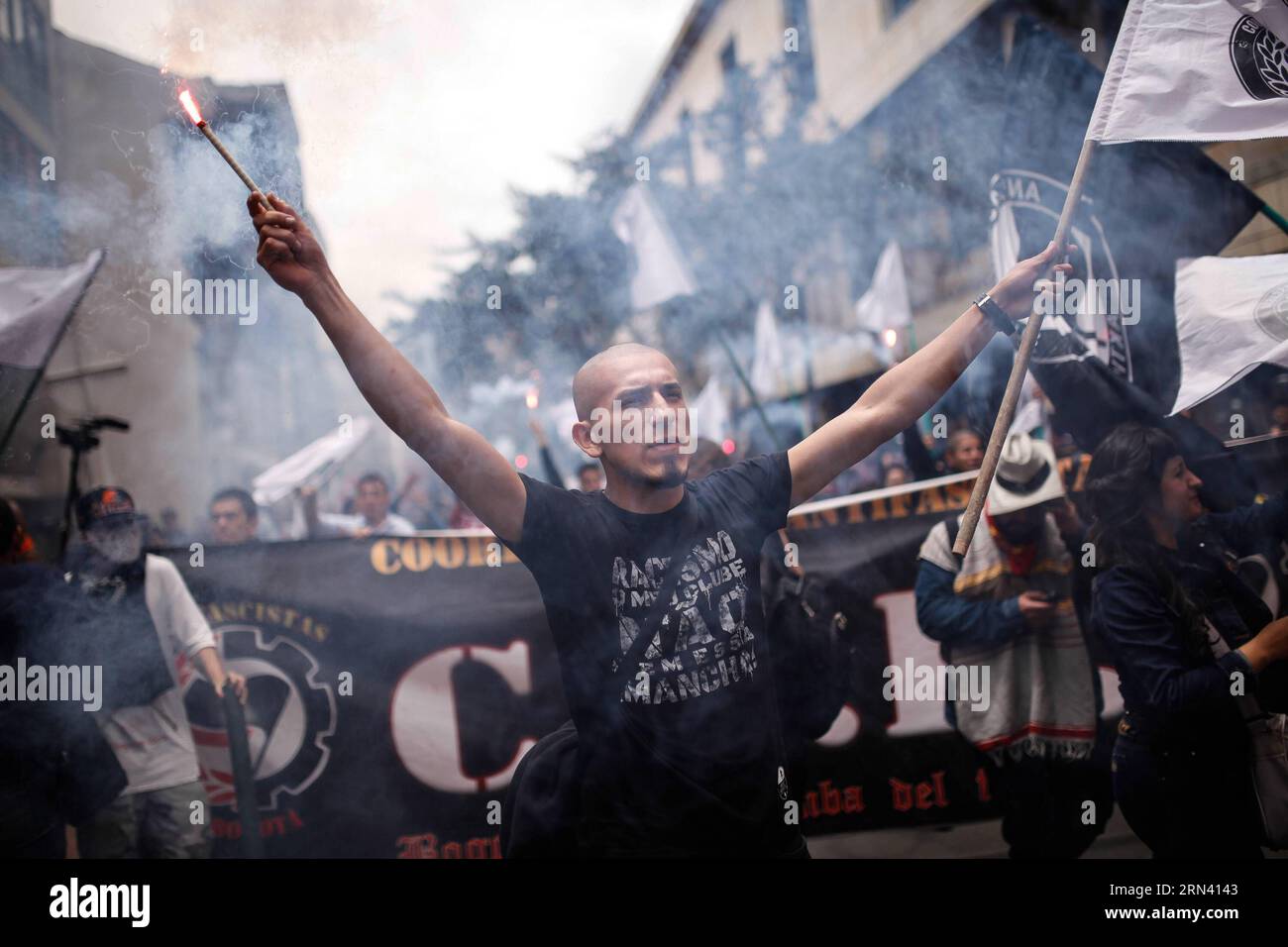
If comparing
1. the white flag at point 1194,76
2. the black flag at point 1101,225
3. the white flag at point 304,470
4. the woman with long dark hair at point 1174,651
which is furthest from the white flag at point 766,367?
the white flag at point 1194,76

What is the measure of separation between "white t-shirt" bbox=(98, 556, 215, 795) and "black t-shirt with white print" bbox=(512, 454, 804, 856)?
70.1 inches

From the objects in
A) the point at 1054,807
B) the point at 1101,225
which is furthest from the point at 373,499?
the point at 1101,225

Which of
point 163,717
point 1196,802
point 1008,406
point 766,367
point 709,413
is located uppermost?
point 766,367

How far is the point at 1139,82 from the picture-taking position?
2.67m

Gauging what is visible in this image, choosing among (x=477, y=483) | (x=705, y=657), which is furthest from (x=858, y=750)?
(x=477, y=483)

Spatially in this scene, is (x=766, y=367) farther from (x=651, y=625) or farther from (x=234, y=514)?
(x=651, y=625)

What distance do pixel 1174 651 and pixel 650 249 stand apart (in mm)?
2578

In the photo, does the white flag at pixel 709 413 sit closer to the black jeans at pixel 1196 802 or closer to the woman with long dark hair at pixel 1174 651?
the woman with long dark hair at pixel 1174 651

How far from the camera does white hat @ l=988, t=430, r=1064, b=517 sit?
338cm

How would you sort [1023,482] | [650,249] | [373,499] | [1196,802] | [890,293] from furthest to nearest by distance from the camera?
[890,293]
[373,499]
[650,249]
[1023,482]
[1196,802]

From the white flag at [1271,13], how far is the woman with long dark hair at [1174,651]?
1.21 metres

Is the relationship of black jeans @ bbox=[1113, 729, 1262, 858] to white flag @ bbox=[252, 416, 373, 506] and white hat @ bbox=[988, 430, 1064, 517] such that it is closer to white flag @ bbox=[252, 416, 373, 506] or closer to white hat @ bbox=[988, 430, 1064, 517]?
white hat @ bbox=[988, 430, 1064, 517]

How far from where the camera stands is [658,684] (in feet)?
6.93

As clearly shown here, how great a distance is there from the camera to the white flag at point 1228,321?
9.89 ft
